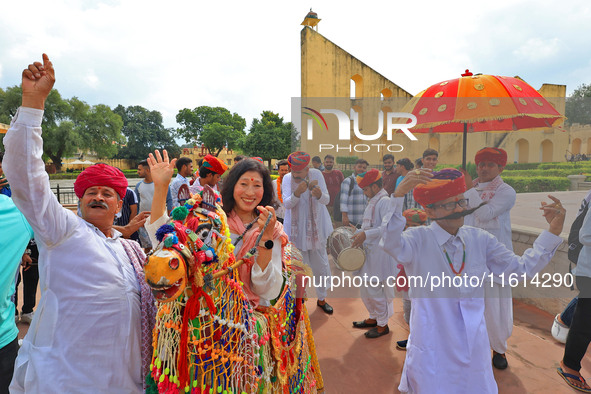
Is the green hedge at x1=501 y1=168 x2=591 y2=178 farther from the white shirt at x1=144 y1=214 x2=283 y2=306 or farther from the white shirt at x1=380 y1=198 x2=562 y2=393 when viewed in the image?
the white shirt at x1=144 y1=214 x2=283 y2=306

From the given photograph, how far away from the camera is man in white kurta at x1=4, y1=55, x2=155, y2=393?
1332mm

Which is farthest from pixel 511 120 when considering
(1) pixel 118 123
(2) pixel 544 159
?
(1) pixel 118 123

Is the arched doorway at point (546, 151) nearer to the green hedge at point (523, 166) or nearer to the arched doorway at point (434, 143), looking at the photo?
the green hedge at point (523, 166)

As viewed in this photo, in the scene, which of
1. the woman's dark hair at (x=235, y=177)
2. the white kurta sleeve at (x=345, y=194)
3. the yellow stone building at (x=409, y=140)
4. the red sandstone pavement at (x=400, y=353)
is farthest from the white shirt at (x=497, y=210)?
the woman's dark hair at (x=235, y=177)

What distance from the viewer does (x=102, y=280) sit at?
4.96 ft

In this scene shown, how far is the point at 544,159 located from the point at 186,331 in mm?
3483

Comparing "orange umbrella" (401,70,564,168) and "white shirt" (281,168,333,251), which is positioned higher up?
"orange umbrella" (401,70,564,168)

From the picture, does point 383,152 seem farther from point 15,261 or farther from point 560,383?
point 15,261

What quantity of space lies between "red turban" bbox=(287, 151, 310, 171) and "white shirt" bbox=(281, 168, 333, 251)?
31 centimetres

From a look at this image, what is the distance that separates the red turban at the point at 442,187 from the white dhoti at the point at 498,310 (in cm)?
114

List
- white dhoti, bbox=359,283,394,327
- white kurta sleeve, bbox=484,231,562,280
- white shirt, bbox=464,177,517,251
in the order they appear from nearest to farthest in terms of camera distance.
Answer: white kurta sleeve, bbox=484,231,562,280 → white shirt, bbox=464,177,517,251 → white dhoti, bbox=359,283,394,327

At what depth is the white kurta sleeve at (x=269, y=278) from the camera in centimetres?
175

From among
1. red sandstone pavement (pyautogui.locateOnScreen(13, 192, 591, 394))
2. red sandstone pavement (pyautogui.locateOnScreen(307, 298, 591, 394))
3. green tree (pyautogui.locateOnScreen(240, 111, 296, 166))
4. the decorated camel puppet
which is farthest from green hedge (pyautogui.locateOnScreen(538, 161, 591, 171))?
green tree (pyautogui.locateOnScreen(240, 111, 296, 166))

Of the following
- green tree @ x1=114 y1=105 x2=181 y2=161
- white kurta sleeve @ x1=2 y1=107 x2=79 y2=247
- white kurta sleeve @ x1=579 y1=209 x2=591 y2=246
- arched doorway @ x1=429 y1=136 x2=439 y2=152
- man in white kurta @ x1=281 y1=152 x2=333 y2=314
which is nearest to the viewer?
white kurta sleeve @ x1=2 y1=107 x2=79 y2=247
